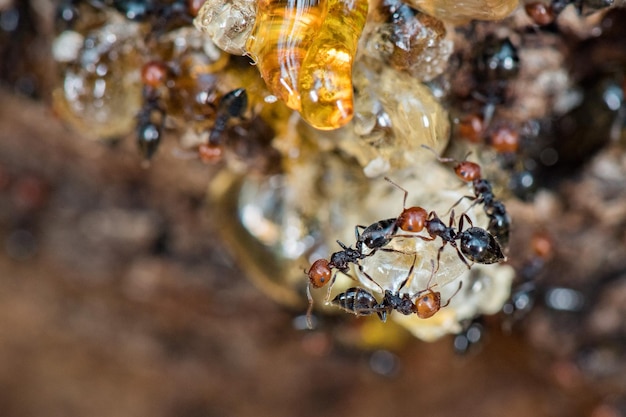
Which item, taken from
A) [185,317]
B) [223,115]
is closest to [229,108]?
[223,115]

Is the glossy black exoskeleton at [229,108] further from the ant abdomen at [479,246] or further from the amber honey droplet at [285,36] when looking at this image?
the ant abdomen at [479,246]

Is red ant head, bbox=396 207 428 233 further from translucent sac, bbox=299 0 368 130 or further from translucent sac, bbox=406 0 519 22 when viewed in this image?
translucent sac, bbox=406 0 519 22

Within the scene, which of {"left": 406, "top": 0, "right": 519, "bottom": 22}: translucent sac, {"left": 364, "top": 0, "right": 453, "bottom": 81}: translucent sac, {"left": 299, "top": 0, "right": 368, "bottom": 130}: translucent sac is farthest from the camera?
{"left": 364, "top": 0, "right": 453, "bottom": 81}: translucent sac

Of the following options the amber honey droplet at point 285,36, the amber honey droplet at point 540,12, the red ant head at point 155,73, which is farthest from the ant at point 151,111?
the amber honey droplet at point 540,12

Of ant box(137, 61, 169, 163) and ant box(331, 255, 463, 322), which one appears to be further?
ant box(137, 61, 169, 163)

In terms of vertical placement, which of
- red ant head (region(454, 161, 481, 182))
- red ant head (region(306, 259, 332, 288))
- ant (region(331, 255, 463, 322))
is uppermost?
red ant head (region(454, 161, 481, 182))

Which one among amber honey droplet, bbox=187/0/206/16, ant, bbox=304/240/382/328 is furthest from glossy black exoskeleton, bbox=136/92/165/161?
ant, bbox=304/240/382/328

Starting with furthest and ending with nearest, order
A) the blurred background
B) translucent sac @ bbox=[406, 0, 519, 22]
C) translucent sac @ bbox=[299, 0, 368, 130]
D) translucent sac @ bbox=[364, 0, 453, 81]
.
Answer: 1. the blurred background
2. translucent sac @ bbox=[364, 0, 453, 81]
3. translucent sac @ bbox=[406, 0, 519, 22]
4. translucent sac @ bbox=[299, 0, 368, 130]
